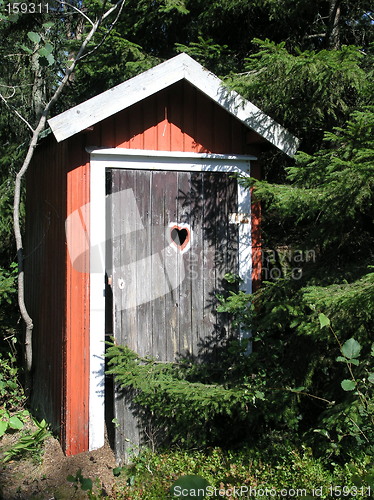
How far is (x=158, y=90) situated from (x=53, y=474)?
365 centimetres

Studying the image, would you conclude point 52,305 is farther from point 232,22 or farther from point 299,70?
point 232,22

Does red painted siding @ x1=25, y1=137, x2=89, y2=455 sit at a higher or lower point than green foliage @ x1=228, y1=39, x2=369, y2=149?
lower

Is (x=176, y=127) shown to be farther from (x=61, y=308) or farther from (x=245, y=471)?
(x=245, y=471)

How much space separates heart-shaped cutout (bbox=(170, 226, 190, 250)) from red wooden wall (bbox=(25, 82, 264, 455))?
0.76 m

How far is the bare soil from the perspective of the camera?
399 centimetres

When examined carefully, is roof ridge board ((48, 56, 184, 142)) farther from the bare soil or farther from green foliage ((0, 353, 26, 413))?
green foliage ((0, 353, 26, 413))

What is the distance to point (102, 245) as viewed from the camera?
460 cm

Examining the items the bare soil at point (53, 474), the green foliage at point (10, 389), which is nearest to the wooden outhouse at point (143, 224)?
the bare soil at point (53, 474)

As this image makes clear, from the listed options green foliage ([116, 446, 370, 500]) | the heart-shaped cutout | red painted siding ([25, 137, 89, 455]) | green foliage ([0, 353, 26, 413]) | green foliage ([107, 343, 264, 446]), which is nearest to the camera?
green foliage ([116, 446, 370, 500])

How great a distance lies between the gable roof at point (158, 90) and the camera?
13.7 ft

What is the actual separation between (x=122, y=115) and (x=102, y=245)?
130 centimetres

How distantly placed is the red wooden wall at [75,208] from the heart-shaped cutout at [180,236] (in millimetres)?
763

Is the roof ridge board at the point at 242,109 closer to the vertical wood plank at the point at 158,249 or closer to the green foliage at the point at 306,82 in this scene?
the green foliage at the point at 306,82

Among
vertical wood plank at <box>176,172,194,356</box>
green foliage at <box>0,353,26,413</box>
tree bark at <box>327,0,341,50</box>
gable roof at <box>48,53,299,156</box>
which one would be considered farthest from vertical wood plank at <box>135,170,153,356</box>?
tree bark at <box>327,0,341,50</box>
